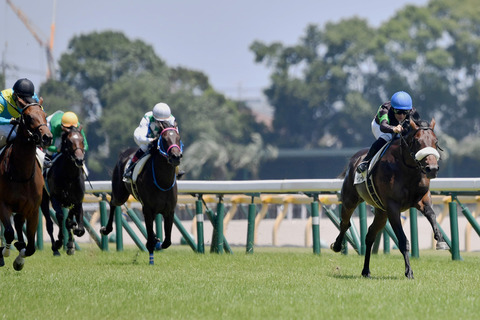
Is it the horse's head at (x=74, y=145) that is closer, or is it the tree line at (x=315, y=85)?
the horse's head at (x=74, y=145)

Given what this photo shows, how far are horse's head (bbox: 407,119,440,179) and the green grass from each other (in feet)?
3.50

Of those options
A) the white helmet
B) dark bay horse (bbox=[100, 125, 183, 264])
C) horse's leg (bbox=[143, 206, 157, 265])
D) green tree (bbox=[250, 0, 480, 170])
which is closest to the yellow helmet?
dark bay horse (bbox=[100, 125, 183, 264])

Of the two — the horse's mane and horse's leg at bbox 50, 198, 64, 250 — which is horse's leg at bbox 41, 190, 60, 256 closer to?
horse's leg at bbox 50, 198, 64, 250

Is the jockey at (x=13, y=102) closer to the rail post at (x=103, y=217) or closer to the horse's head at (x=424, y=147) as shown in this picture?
the horse's head at (x=424, y=147)

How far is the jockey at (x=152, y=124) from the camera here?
12711 mm

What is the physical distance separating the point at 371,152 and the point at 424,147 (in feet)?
3.98

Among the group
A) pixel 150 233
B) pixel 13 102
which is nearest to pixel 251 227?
pixel 150 233

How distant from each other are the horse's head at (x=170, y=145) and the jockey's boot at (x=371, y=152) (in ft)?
6.81

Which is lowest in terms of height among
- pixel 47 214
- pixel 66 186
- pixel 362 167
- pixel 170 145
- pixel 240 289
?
pixel 240 289

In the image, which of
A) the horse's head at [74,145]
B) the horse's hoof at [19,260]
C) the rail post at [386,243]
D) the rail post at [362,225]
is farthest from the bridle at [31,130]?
the rail post at [386,243]

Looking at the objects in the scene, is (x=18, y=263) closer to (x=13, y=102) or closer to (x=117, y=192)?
(x=13, y=102)

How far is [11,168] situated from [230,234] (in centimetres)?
861

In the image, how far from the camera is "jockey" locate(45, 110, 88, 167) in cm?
1363

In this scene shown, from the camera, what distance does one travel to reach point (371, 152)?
11.5m
